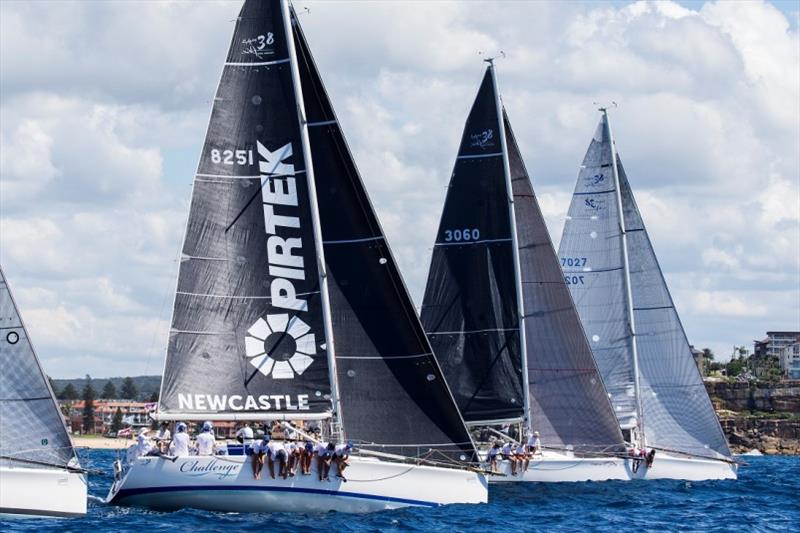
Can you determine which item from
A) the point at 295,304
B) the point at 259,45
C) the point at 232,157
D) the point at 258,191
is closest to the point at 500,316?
the point at 295,304

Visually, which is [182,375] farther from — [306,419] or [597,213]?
[597,213]

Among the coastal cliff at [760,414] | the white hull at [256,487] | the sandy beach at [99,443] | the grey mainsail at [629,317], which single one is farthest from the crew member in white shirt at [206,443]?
the sandy beach at [99,443]

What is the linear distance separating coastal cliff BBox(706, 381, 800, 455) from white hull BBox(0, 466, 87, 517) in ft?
339

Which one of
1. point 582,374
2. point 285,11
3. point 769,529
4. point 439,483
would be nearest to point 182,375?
point 439,483

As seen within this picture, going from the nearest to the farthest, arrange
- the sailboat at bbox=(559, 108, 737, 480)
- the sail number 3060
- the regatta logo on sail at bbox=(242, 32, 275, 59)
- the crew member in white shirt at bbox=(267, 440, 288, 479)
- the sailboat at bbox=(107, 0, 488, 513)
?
the crew member in white shirt at bbox=(267, 440, 288, 479) → the sailboat at bbox=(107, 0, 488, 513) → the sail number 3060 → the regatta logo on sail at bbox=(242, 32, 275, 59) → the sailboat at bbox=(559, 108, 737, 480)

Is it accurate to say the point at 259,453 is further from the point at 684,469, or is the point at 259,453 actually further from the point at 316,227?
the point at 684,469

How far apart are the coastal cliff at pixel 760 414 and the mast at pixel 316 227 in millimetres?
98079

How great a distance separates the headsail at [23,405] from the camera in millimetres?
30406

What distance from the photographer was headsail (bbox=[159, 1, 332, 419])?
34.5 m

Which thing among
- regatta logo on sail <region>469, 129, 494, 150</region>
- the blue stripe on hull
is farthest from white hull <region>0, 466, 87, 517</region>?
regatta logo on sail <region>469, 129, 494, 150</region>

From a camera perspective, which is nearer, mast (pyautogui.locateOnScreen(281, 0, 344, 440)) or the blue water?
the blue water

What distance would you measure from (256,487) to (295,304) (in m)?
4.39

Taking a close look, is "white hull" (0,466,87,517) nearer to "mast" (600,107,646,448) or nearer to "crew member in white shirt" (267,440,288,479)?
"crew member in white shirt" (267,440,288,479)

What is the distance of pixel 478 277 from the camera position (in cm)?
4838
